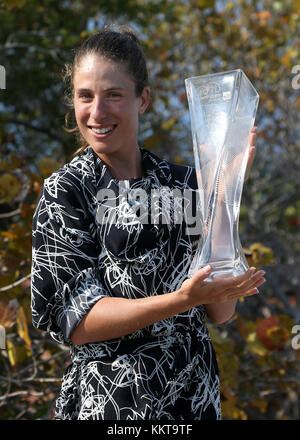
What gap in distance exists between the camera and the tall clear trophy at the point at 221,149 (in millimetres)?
1353

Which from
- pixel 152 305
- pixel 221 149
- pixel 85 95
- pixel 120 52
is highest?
pixel 120 52

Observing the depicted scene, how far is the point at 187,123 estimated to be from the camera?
4.59 metres

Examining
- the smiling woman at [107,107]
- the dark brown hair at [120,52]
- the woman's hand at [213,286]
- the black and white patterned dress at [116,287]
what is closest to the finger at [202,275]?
the woman's hand at [213,286]

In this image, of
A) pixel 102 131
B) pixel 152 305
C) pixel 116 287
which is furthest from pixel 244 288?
pixel 102 131

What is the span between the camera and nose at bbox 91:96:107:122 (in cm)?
148

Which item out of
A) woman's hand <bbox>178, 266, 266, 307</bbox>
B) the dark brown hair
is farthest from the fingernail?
the dark brown hair

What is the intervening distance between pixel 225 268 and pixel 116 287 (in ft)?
0.87

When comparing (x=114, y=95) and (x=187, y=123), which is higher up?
(x=187, y=123)

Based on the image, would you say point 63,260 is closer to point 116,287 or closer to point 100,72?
point 116,287

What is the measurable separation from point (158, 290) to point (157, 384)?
7.9 inches

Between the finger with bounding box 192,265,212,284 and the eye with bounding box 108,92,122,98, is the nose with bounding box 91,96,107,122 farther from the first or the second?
the finger with bounding box 192,265,212,284

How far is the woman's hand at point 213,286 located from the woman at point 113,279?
47 millimetres

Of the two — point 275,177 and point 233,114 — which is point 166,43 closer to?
point 275,177

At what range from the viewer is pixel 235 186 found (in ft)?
4.57
